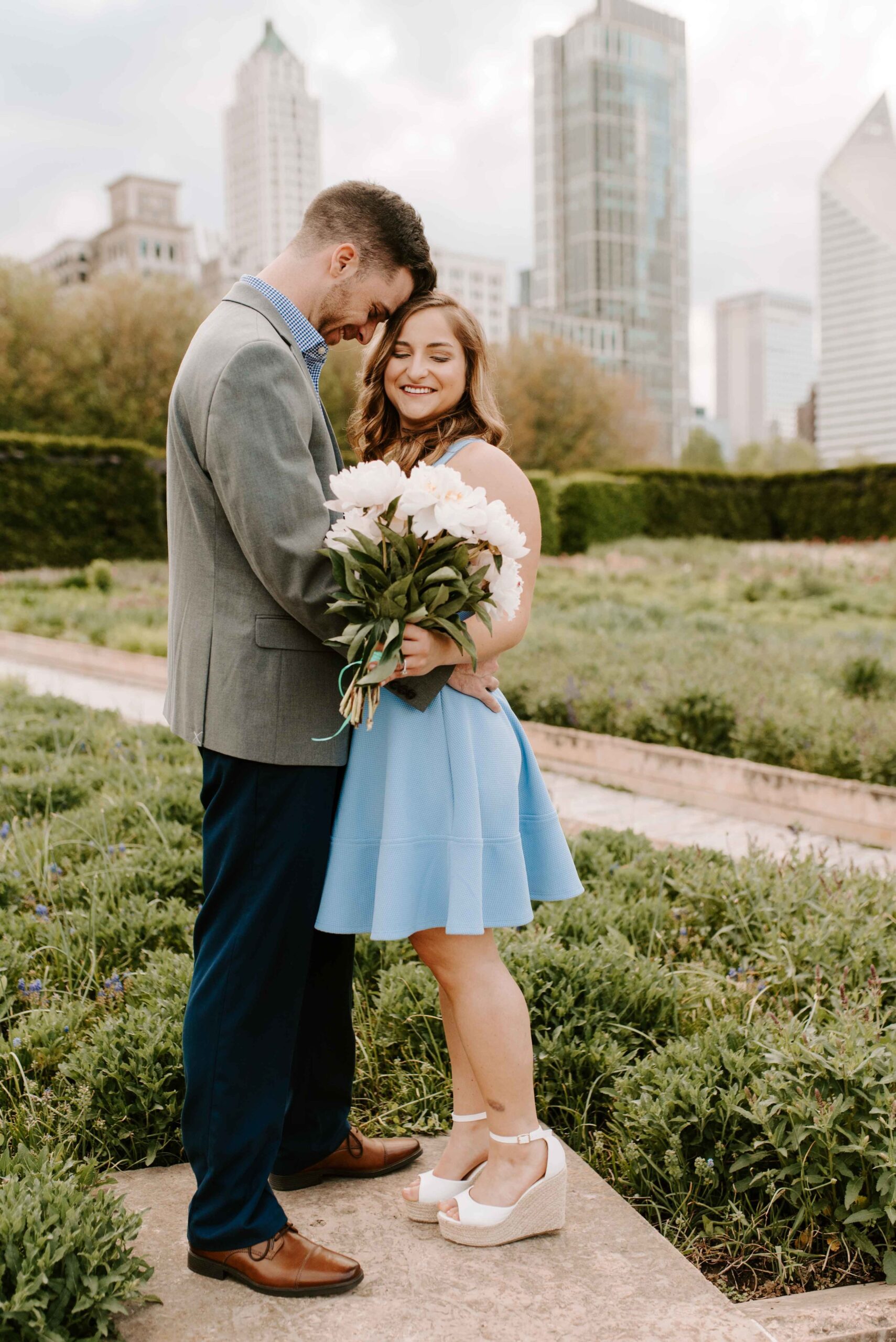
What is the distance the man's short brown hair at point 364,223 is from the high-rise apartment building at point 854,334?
6012 inches

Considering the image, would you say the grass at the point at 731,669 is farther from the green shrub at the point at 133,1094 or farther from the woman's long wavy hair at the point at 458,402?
the green shrub at the point at 133,1094

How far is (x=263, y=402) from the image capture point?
2.00 metres

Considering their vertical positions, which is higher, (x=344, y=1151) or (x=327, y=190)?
(x=327, y=190)

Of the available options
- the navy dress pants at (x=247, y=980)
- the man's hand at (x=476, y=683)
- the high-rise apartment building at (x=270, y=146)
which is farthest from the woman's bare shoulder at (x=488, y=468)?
the high-rise apartment building at (x=270, y=146)

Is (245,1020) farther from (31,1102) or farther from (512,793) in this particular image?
(31,1102)

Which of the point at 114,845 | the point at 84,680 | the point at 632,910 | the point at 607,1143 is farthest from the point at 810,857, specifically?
the point at 84,680

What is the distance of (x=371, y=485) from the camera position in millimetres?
1928


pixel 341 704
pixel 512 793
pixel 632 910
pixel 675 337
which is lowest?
pixel 632 910

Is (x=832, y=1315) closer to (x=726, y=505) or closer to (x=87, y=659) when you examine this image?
(x=87, y=659)

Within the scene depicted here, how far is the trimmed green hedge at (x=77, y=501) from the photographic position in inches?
757

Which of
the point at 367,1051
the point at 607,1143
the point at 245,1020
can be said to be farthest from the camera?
the point at 367,1051

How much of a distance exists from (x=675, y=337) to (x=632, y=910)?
15457 centimetres

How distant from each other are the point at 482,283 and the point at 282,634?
474 ft

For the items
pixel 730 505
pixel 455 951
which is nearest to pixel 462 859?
pixel 455 951
